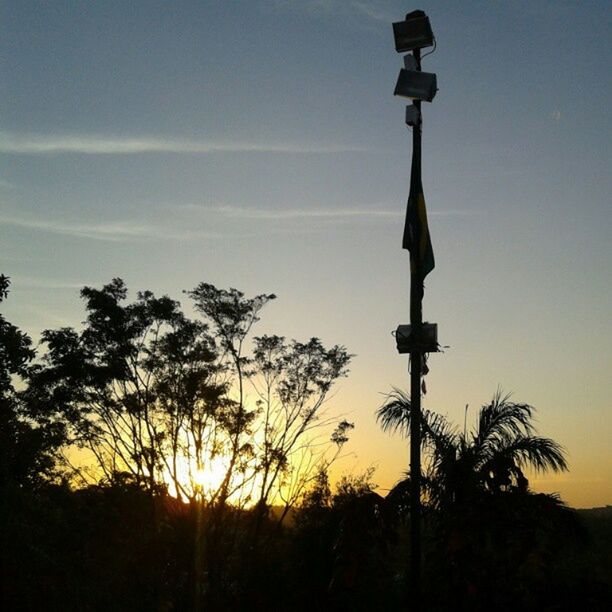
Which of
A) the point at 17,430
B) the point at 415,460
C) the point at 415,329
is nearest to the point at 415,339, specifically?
the point at 415,329

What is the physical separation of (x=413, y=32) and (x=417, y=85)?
785 millimetres

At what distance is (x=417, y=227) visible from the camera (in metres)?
13.2

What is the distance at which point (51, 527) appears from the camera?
54.6ft

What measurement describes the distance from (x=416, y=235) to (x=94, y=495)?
14.4 meters

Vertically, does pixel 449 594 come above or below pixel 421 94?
below

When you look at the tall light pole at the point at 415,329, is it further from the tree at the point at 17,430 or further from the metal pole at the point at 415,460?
the tree at the point at 17,430

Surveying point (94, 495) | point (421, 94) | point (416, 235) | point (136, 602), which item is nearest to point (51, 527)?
point (136, 602)

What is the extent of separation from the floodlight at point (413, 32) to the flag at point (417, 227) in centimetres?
169

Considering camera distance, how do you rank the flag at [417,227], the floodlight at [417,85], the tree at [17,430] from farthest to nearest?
the tree at [17,430] → the flag at [417,227] → the floodlight at [417,85]

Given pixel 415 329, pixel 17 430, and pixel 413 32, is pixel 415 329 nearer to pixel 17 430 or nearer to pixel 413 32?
pixel 413 32

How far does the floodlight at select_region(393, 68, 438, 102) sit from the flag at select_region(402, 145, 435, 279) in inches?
57.2

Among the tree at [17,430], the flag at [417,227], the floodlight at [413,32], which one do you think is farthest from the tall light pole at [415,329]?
the tree at [17,430]

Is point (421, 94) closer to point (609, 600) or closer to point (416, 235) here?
point (416, 235)

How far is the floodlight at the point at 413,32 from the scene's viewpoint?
11.8 meters
